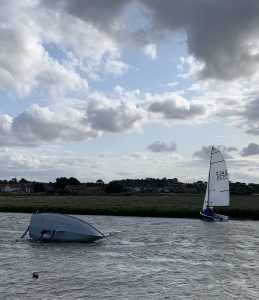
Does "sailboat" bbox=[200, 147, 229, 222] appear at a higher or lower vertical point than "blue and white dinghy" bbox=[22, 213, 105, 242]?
higher

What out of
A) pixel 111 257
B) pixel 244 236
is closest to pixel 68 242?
pixel 111 257

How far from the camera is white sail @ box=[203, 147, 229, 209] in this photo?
62406 millimetres

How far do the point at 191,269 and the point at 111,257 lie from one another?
602 centimetres

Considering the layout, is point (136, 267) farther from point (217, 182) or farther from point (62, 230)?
point (217, 182)

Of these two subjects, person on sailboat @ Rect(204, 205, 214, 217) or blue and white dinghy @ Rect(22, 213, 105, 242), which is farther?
person on sailboat @ Rect(204, 205, 214, 217)

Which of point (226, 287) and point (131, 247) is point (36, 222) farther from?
point (226, 287)

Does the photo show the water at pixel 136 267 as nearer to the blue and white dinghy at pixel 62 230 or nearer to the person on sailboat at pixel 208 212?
the blue and white dinghy at pixel 62 230

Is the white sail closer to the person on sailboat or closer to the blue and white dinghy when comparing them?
the person on sailboat

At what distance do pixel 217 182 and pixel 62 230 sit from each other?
2998 cm

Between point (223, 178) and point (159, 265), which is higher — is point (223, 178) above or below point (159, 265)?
above

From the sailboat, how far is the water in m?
17.2

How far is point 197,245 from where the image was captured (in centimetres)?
3741

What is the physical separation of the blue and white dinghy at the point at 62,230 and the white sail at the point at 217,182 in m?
27.5

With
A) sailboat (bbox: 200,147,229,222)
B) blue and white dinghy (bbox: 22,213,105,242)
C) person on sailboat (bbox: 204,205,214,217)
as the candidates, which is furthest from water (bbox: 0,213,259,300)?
sailboat (bbox: 200,147,229,222)
